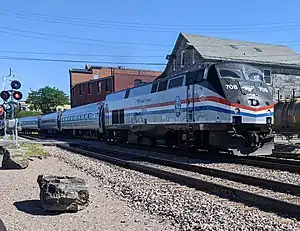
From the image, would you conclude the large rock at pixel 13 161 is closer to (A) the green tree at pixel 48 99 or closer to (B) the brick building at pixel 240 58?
(B) the brick building at pixel 240 58

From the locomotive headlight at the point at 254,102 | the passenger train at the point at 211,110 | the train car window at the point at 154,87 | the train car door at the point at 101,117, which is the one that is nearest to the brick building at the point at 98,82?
the train car door at the point at 101,117

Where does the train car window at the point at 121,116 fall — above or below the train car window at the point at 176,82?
A: below

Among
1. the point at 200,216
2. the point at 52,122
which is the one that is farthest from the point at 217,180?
the point at 52,122

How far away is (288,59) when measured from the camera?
131ft

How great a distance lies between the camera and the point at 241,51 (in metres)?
39.7

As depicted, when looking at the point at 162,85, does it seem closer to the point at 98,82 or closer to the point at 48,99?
the point at 98,82

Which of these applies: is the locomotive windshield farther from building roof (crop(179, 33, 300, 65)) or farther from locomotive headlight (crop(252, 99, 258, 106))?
building roof (crop(179, 33, 300, 65))

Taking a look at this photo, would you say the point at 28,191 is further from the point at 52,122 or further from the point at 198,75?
the point at 52,122

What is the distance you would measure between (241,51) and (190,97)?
81.1ft

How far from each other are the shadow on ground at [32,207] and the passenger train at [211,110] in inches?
331

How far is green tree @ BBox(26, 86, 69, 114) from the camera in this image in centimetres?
9775

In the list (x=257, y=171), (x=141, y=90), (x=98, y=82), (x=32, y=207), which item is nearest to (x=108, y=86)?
(x=98, y=82)

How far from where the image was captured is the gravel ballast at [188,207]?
631 cm

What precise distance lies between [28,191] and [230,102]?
26.1 feet
